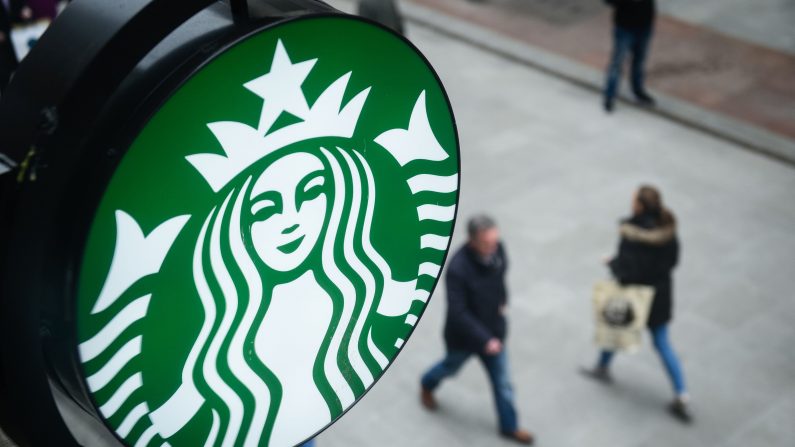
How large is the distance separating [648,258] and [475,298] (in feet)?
4.30

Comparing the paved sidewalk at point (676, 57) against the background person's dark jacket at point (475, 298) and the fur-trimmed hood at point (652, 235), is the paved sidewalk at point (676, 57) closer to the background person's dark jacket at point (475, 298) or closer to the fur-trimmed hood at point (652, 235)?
the fur-trimmed hood at point (652, 235)

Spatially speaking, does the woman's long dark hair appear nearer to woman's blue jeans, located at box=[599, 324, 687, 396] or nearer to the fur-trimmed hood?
the fur-trimmed hood

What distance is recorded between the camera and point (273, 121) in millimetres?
2281

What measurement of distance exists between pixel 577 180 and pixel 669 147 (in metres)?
1.34

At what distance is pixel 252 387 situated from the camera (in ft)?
8.46

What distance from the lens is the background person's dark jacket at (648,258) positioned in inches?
283

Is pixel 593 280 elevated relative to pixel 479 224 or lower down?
lower down

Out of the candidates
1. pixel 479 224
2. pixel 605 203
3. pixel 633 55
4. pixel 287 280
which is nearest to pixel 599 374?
pixel 479 224

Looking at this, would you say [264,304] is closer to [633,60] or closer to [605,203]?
[605,203]

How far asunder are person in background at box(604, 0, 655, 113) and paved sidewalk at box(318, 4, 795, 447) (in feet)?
0.82

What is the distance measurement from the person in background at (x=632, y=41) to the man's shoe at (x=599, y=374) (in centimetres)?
464

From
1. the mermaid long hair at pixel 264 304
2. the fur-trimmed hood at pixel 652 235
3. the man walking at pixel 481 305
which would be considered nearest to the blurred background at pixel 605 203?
the man walking at pixel 481 305

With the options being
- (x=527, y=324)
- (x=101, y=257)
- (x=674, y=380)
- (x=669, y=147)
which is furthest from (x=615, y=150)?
(x=101, y=257)

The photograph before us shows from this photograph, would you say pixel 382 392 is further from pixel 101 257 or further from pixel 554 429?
pixel 101 257
